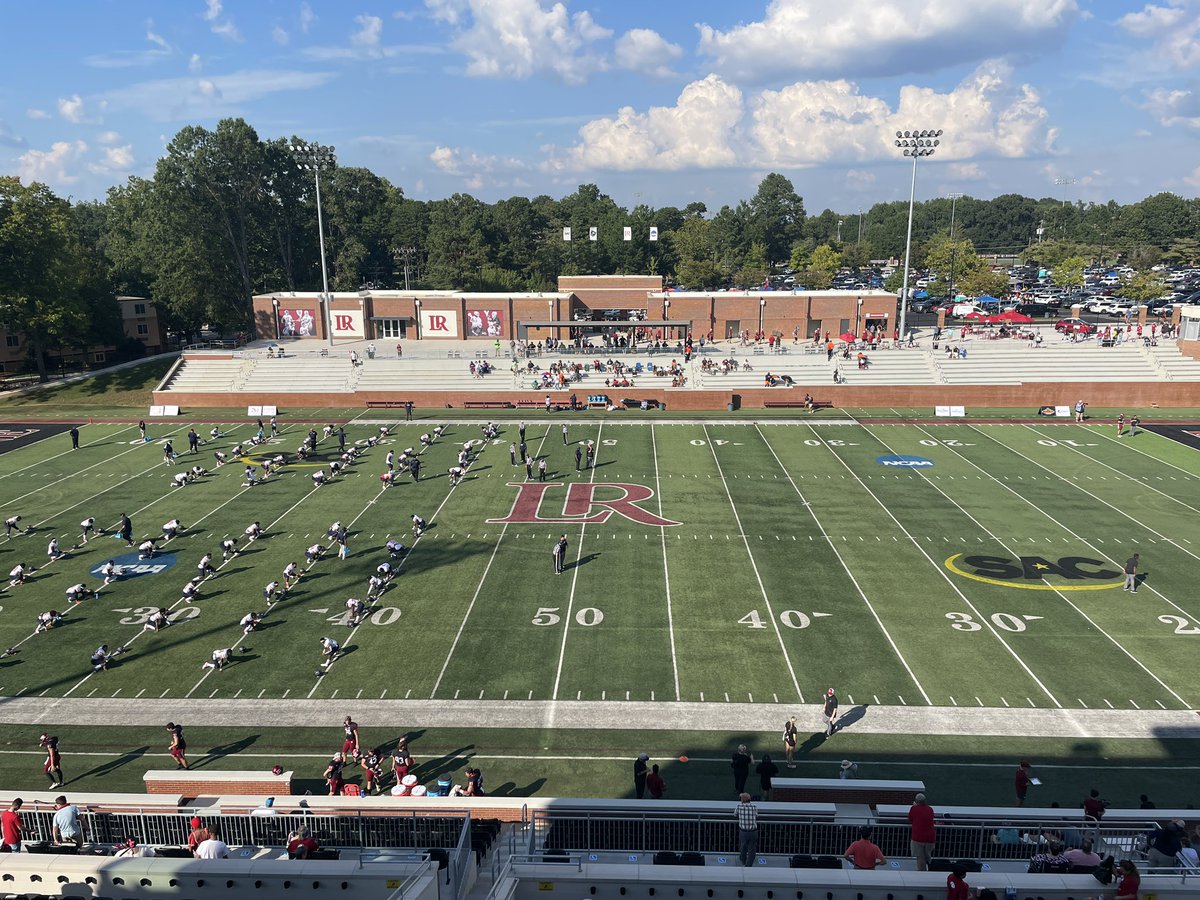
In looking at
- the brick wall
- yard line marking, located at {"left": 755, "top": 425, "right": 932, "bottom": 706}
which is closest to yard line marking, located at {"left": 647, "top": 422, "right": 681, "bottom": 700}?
yard line marking, located at {"left": 755, "top": 425, "right": 932, "bottom": 706}

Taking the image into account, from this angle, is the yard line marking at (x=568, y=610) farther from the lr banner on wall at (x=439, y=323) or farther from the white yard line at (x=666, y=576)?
the lr banner on wall at (x=439, y=323)

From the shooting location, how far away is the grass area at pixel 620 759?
16.2 m

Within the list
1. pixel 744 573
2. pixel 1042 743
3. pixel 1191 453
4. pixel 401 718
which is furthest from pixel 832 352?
pixel 401 718

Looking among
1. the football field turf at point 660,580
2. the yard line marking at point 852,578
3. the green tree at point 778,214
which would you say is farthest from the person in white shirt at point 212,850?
the green tree at point 778,214

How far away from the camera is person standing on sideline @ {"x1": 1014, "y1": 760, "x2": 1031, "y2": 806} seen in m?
15.2

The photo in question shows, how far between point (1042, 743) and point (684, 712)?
787cm

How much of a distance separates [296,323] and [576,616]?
2178 inches

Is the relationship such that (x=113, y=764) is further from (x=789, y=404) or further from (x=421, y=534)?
(x=789, y=404)

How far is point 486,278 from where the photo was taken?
96000 millimetres

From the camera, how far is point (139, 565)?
89.6ft

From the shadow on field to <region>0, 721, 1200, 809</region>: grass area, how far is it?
0.03 meters

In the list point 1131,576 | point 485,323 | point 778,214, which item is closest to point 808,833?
point 1131,576

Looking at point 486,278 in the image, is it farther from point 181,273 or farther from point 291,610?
point 291,610

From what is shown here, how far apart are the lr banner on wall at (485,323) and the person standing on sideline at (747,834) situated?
59.8 metres
